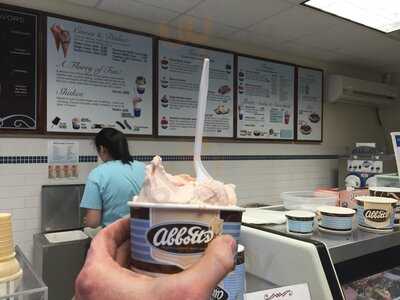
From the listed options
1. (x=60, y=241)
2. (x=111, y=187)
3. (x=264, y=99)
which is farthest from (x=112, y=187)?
(x=264, y=99)

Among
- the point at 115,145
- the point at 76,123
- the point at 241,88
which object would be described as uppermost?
the point at 241,88

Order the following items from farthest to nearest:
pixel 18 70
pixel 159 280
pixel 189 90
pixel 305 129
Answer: pixel 305 129
pixel 189 90
pixel 18 70
pixel 159 280

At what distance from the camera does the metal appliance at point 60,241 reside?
92.5 inches

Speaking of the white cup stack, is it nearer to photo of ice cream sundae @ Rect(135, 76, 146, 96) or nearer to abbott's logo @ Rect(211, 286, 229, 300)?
abbott's logo @ Rect(211, 286, 229, 300)

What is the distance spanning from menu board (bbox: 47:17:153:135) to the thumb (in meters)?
2.43

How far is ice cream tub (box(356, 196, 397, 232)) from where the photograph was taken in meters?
1.06

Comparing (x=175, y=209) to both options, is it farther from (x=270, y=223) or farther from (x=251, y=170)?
(x=251, y=170)

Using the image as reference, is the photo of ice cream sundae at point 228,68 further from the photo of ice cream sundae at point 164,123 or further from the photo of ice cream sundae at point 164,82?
the photo of ice cream sundae at point 164,123

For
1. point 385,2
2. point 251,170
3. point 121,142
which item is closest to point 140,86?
point 121,142

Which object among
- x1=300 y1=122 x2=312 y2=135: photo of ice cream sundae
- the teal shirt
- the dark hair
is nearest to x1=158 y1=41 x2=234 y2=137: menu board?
the dark hair

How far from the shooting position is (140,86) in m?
3.04

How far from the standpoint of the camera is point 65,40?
8.77 feet

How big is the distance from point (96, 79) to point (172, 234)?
2555mm

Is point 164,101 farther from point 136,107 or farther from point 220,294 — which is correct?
point 220,294
